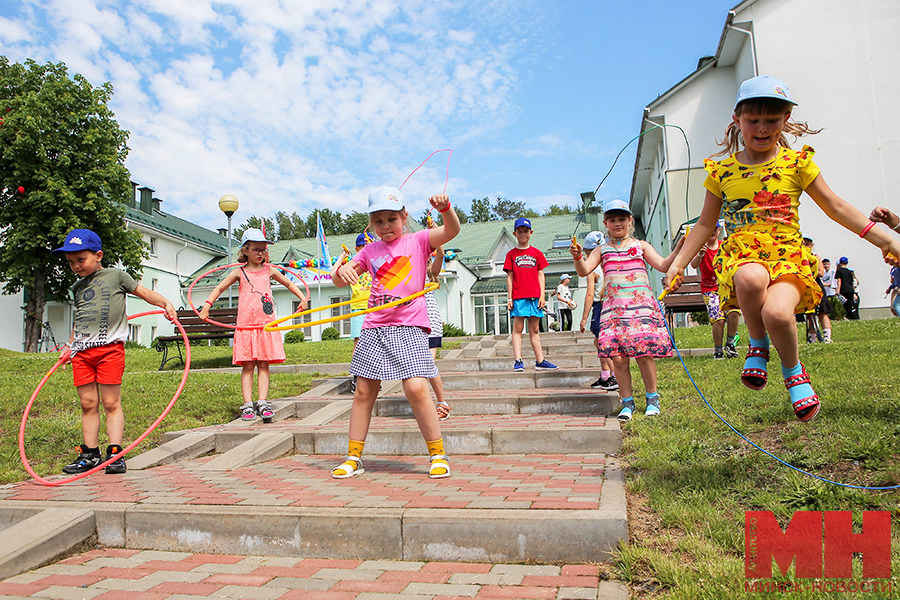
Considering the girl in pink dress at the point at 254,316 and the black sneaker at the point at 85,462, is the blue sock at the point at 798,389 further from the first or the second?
the black sneaker at the point at 85,462

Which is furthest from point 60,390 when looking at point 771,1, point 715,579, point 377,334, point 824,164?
point 771,1

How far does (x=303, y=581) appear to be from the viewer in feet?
10.3

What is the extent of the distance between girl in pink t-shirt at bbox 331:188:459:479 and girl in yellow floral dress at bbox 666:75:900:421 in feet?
6.00

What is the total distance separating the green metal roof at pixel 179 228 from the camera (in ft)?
142

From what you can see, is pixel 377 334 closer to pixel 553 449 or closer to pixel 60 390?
pixel 553 449

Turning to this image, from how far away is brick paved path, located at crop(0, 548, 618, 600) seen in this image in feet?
9.48

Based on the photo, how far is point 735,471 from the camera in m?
3.93

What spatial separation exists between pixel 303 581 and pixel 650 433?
3.00 m

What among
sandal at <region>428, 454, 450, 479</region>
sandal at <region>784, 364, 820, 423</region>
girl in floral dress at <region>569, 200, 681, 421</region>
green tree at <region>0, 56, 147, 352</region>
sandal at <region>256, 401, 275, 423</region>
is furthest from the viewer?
green tree at <region>0, 56, 147, 352</region>

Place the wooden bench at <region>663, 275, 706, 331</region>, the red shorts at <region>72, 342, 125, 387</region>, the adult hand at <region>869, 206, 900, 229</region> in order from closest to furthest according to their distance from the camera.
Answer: the adult hand at <region>869, 206, 900, 229</region>
the red shorts at <region>72, 342, 125, 387</region>
the wooden bench at <region>663, 275, 706, 331</region>

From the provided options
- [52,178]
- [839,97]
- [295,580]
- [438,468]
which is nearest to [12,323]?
[52,178]

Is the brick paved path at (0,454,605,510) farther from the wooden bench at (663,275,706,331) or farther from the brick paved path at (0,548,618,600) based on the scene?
Result: the wooden bench at (663,275,706,331)

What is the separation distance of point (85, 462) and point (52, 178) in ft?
101

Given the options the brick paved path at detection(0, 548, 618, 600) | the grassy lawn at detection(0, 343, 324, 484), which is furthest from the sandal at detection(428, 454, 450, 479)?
the grassy lawn at detection(0, 343, 324, 484)
